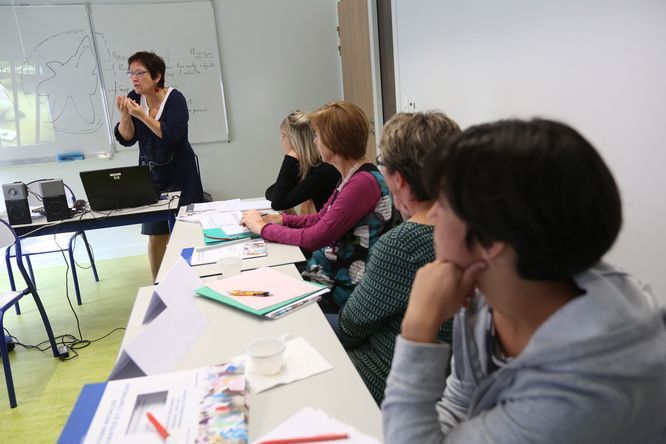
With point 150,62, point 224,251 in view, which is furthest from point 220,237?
point 150,62

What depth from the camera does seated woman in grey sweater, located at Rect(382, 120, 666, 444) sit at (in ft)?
1.77

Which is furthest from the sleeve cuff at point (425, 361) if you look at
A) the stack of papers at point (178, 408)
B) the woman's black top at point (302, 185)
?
the woman's black top at point (302, 185)

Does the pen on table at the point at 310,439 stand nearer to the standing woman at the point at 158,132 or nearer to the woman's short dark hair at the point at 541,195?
the woman's short dark hair at the point at 541,195

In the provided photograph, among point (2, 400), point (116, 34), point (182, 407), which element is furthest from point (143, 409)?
point (116, 34)

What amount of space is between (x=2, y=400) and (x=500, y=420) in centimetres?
256

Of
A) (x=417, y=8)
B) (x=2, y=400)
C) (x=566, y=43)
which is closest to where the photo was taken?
(x=566, y=43)

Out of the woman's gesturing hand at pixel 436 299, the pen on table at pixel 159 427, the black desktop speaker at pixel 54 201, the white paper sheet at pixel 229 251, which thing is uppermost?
the woman's gesturing hand at pixel 436 299

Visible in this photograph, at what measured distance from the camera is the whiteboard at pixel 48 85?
405cm

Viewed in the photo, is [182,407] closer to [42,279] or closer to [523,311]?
[523,311]

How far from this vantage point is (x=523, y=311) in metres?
0.65

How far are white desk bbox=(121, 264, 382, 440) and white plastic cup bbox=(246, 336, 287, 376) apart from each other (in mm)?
54

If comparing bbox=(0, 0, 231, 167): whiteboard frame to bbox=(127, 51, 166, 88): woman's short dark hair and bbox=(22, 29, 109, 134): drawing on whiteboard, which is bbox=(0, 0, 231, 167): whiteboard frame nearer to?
bbox=(22, 29, 109, 134): drawing on whiteboard

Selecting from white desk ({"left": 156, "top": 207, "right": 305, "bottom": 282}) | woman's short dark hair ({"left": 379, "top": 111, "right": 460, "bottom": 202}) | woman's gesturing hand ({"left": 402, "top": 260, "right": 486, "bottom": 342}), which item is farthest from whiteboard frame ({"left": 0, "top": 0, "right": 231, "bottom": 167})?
woman's gesturing hand ({"left": 402, "top": 260, "right": 486, "bottom": 342})

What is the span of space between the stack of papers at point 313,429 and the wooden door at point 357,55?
11.1ft
